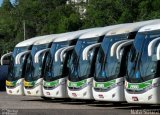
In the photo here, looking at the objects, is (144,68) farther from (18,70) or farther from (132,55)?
(18,70)

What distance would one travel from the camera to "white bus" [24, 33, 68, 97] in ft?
90.6

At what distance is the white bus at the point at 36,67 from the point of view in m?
27.6

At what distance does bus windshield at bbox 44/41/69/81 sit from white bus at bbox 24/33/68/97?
0.78m

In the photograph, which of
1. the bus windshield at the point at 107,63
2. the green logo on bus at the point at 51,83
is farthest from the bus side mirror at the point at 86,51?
the green logo on bus at the point at 51,83

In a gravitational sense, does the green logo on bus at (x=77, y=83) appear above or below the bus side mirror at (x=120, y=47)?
below

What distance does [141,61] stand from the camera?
1930cm

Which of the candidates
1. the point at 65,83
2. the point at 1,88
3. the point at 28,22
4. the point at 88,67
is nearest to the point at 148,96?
the point at 88,67

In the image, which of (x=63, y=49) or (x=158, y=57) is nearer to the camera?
(x=158, y=57)

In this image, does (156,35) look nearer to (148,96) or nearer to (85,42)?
(148,96)

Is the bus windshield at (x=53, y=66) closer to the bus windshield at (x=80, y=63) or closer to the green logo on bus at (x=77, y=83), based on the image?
the bus windshield at (x=80, y=63)

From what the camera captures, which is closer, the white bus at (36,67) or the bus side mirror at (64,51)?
the bus side mirror at (64,51)

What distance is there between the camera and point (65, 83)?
25516 mm

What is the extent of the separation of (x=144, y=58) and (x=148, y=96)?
127cm

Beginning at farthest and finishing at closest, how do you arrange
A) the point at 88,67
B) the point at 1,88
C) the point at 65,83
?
the point at 1,88 < the point at 65,83 < the point at 88,67
